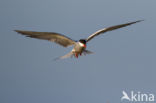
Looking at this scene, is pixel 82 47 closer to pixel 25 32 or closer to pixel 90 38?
pixel 90 38

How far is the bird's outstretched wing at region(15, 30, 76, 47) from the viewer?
1034cm

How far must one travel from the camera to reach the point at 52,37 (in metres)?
10.9

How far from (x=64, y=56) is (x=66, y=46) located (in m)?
0.34

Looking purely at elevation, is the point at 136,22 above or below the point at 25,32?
above

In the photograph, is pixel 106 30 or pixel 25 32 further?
pixel 106 30

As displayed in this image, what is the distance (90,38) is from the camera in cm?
1077

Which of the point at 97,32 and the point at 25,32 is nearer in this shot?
the point at 25,32

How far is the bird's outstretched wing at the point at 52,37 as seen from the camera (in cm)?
1034

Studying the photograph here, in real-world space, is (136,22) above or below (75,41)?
above

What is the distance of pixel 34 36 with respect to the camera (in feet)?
34.5

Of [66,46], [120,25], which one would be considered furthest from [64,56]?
[120,25]

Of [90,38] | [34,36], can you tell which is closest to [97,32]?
[90,38]

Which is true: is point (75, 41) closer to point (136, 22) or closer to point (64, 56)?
point (64, 56)

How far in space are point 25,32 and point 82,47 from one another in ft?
6.00
